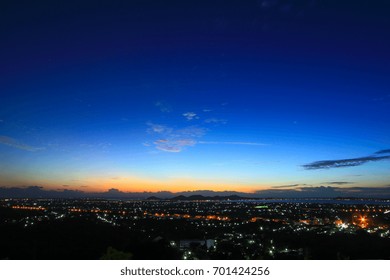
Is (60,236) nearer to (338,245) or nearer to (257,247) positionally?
(257,247)

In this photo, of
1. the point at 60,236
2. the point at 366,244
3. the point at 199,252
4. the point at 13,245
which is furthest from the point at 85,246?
the point at 366,244

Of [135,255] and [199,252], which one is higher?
[135,255]

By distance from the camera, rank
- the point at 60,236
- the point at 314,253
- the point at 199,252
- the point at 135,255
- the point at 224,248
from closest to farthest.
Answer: the point at 135,255, the point at 199,252, the point at 314,253, the point at 224,248, the point at 60,236

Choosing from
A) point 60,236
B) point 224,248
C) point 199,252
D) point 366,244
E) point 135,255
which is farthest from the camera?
point 60,236
